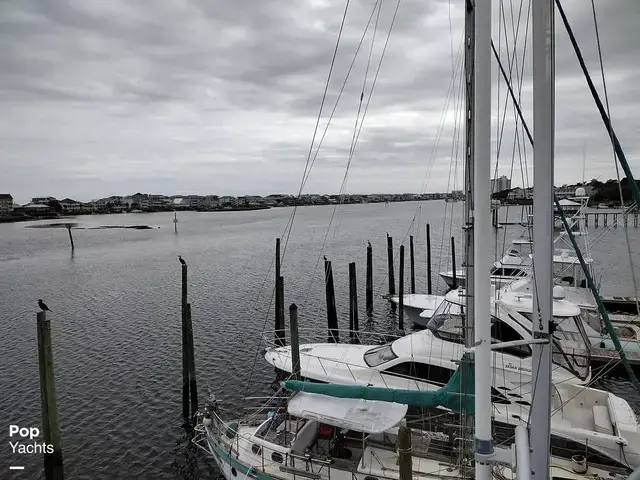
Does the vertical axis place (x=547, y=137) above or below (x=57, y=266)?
above

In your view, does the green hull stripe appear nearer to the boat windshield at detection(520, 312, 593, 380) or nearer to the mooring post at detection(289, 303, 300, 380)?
the mooring post at detection(289, 303, 300, 380)

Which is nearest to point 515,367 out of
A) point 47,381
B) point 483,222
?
point 483,222

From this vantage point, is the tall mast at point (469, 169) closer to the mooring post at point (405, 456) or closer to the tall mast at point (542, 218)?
the mooring post at point (405, 456)

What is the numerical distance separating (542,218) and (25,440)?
17534 mm

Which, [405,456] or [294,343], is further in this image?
[294,343]

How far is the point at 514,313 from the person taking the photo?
15.2 m

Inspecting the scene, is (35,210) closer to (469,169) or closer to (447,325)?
(447,325)

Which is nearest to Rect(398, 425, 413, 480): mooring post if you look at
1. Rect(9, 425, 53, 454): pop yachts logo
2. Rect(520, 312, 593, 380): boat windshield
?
Rect(520, 312, 593, 380): boat windshield

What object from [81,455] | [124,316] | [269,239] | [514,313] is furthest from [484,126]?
[269,239]

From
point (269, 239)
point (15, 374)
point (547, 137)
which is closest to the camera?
point (547, 137)

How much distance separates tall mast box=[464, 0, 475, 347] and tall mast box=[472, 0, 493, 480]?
10.5 ft

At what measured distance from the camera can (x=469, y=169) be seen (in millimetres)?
8508

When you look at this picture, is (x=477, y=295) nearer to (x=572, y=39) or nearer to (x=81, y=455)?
(x=572, y=39)

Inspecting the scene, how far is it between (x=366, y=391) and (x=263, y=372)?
11184 millimetres
